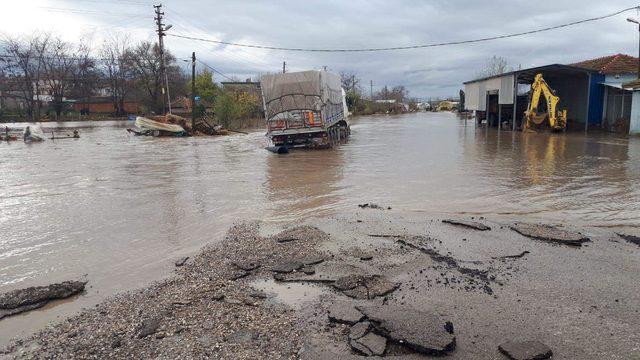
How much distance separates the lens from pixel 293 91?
21266 mm

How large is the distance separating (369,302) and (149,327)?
6.73 feet

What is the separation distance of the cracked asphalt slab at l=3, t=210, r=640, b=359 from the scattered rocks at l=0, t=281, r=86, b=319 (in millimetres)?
765

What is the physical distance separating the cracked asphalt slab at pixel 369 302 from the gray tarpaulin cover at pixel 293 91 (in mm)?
14954

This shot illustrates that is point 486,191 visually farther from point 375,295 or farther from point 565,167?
point 375,295

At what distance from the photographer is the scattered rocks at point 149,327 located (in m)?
4.19

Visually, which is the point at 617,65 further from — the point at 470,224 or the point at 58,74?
the point at 58,74

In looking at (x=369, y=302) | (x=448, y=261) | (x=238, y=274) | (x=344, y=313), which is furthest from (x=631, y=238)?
(x=238, y=274)

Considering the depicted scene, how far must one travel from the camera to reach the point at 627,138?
23578 millimetres

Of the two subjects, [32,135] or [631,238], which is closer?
[631,238]

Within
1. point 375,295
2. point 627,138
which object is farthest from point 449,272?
point 627,138

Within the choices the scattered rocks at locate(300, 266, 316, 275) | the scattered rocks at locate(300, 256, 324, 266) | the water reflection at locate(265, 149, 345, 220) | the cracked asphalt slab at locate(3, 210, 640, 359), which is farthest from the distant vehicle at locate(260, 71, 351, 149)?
the scattered rocks at locate(300, 266, 316, 275)

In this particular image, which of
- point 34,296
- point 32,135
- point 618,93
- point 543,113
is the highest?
point 618,93

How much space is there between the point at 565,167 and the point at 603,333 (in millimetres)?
11874

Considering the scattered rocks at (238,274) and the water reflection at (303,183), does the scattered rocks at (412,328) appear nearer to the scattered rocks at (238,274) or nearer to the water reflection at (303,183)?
the scattered rocks at (238,274)
